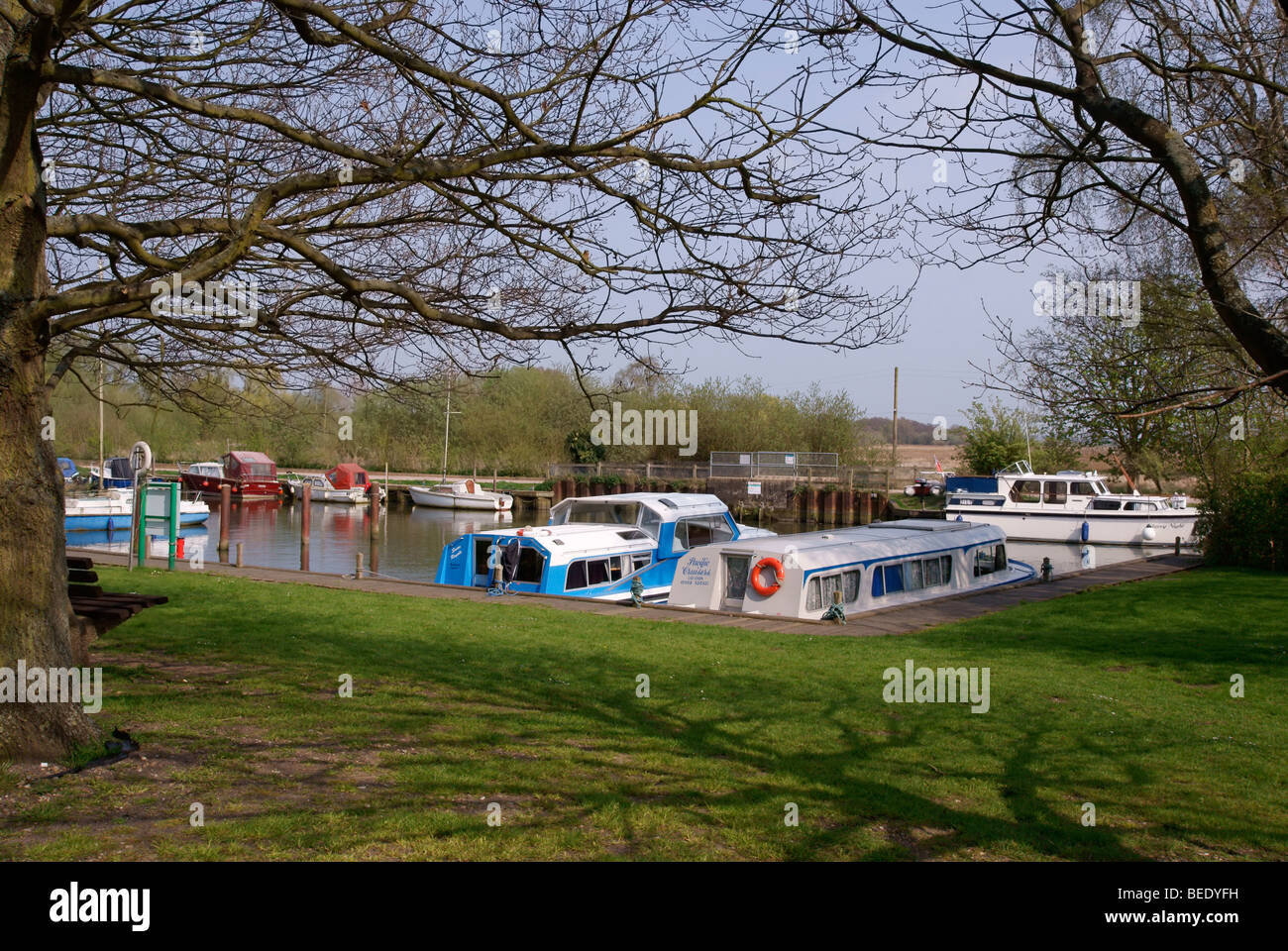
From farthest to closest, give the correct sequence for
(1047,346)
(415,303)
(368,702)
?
(368,702) → (1047,346) → (415,303)

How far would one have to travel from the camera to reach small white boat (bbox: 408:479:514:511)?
6000 centimetres

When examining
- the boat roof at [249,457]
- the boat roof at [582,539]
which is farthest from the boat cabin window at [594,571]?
the boat roof at [249,457]

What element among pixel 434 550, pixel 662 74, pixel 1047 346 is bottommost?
pixel 434 550

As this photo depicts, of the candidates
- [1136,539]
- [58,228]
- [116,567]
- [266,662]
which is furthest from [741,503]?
[58,228]

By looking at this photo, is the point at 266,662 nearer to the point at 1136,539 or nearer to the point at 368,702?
the point at 368,702

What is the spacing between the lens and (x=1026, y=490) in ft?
143

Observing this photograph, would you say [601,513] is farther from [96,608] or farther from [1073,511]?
[1073,511]

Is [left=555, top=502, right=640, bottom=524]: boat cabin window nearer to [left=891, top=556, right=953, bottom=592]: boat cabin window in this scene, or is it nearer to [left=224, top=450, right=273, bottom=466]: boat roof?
[left=891, top=556, right=953, bottom=592]: boat cabin window

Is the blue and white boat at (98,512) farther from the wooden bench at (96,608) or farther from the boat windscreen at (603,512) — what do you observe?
A: the wooden bench at (96,608)

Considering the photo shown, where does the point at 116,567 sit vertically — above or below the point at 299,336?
below

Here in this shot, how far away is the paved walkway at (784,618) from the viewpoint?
16.5 metres

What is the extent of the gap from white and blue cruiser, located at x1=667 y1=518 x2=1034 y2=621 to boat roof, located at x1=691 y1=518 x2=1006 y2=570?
0.08ft

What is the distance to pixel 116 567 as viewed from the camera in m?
21.1

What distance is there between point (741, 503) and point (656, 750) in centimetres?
5196
